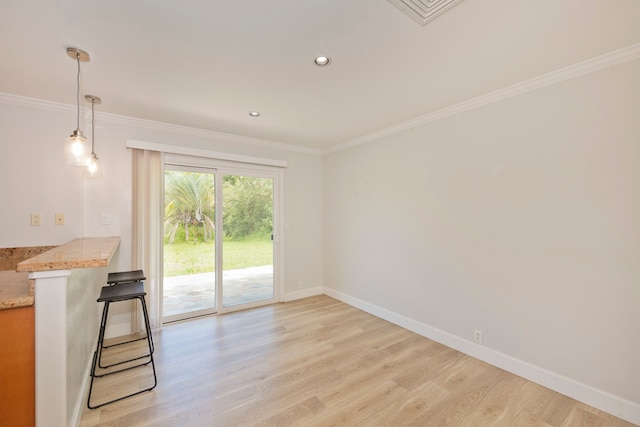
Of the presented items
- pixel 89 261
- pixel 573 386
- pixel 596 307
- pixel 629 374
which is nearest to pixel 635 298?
pixel 596 307

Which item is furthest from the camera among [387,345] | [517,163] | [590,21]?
[387,345]

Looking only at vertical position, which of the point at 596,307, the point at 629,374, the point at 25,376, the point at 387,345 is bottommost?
the point at 387,345

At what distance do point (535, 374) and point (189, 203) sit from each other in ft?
13.6

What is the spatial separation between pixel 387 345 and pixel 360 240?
5.10 feet

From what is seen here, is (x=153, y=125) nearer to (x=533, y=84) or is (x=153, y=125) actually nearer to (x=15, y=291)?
(x=15, y=291)

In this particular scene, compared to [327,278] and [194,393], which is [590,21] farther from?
[327,278]

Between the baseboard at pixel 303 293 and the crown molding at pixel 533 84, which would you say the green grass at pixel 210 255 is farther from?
the crown molding at pixel 533 84

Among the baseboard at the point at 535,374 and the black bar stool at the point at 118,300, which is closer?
the baseboard at the point at 535,374

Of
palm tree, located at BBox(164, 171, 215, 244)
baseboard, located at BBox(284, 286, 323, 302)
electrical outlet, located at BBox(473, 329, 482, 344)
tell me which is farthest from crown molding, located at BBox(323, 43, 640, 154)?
baseboard, located at BBox(284, 286, 323, 302)

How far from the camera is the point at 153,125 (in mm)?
3344

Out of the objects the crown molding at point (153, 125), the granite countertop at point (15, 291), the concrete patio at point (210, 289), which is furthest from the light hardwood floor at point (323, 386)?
the crown molding at point (153, 125)

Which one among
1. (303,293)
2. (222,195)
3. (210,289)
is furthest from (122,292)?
(303,293)

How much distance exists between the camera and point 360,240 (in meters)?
4.12

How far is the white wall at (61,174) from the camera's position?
2680 mm
